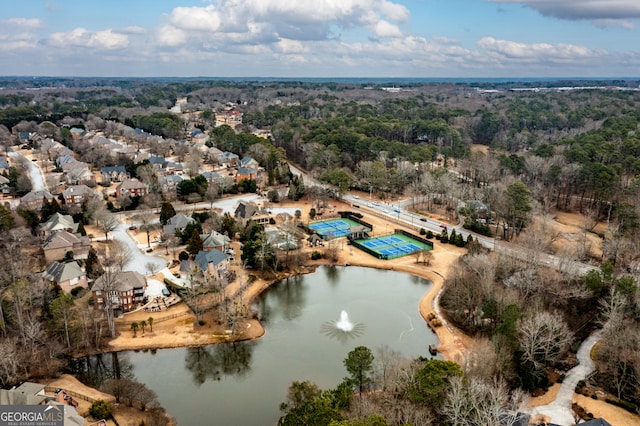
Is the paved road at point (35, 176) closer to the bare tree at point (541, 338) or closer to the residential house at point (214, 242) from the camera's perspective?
the residential house at point (214, 242)

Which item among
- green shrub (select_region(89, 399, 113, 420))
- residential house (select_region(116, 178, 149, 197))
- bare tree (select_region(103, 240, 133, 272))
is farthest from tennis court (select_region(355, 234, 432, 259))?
residential house (select_region(116, 178, 149, 197))

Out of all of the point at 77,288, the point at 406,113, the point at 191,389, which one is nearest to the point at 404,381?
the point at 191,389

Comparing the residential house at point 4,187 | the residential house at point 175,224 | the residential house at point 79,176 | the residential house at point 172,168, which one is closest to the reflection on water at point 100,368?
the residential house at point 175,224

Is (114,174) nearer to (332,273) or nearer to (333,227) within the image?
(333,227)

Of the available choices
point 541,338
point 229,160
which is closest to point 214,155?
point 229,160

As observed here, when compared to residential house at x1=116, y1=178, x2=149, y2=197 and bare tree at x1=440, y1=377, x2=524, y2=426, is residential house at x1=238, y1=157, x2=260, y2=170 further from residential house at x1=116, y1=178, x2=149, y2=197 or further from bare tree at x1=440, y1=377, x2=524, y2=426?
bare tree at x1=440, y1=377, x2=524, y2=426
